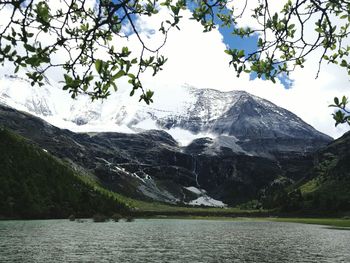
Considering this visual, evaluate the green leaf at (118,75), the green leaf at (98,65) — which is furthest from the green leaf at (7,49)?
the green leaf at (118,75)

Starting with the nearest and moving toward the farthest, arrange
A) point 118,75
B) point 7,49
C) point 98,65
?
point 98,65 < point 118,75 < point 7,49

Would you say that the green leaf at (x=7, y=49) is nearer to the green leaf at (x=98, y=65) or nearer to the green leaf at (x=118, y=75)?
the green leaf at (x=98, y=65)

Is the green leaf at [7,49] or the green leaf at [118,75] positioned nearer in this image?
the green leaf at [118,75]

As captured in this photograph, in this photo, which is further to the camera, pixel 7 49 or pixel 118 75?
pixel 7 49

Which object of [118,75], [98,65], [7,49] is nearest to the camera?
[98,65]

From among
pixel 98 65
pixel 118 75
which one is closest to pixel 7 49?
pixel 98 65

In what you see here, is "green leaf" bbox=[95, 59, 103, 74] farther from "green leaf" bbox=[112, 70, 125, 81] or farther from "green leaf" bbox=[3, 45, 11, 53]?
"green leaf" bbox=[3, 45, 11, 53]

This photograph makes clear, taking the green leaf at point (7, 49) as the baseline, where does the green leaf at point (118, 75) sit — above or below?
below

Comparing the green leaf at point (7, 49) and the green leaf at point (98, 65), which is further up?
the green leaf at point (7, 49)

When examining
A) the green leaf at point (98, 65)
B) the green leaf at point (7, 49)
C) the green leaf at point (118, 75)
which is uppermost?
the green leaf at point (7, 49)

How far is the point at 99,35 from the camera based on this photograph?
852cm

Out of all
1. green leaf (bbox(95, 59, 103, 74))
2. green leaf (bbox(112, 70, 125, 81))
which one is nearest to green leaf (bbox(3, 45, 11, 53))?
green leaf (bbox(95, 59, 103, 74))

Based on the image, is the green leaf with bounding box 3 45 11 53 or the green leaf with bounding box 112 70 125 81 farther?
the green leaf with bounding box 3 45 11 53

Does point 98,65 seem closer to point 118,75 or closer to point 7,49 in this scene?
point 118,75
